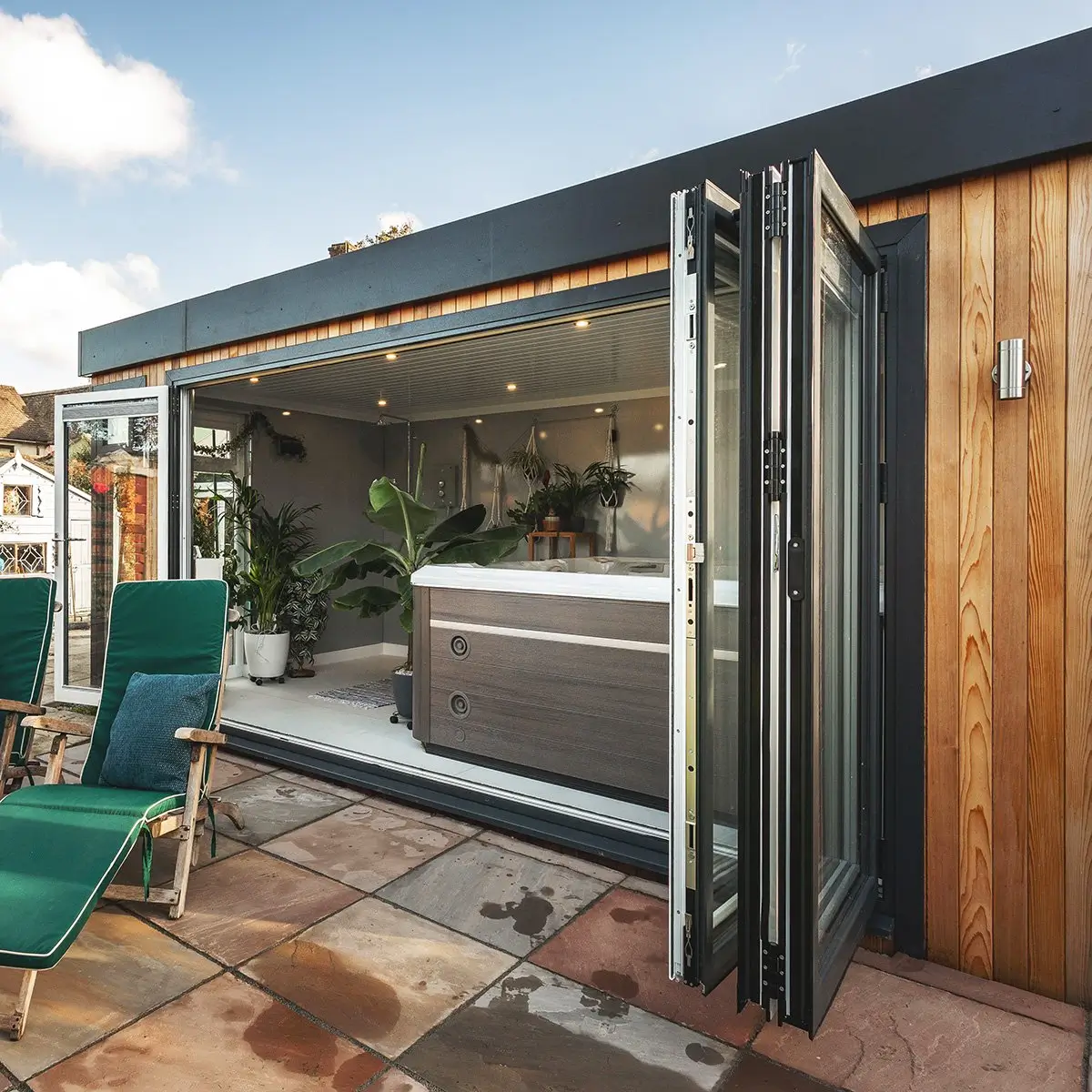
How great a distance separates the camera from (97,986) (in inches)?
82.5

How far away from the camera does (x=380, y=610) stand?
16.3 ft

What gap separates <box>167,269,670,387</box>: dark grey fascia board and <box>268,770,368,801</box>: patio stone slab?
2.25 m

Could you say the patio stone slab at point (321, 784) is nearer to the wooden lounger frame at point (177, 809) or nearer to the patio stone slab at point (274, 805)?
the patio stone slab at point (274, 805)

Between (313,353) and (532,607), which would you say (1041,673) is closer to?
(532,607)

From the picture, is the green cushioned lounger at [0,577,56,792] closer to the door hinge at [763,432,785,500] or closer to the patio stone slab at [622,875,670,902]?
the patio stone slab at [622,875,670,902]

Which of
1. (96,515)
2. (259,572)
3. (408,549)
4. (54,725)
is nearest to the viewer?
(54,725)

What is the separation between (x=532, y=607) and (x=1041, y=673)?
213cm

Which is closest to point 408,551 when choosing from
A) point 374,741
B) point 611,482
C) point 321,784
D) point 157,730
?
point 374,741

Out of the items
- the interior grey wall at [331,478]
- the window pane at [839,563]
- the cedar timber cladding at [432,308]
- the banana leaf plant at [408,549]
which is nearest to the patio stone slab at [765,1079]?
the window pane at [839,563]

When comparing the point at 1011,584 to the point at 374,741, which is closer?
the point at 1011,584

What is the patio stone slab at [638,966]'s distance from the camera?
200cm

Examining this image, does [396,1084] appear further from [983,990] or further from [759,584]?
[983,990]

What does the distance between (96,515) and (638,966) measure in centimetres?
480

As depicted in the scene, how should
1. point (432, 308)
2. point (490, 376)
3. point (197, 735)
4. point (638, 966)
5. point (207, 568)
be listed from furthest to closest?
point (490, 376) < point (207, 568) < point (432, 308) < point (197, 735) < point (638, 966)
